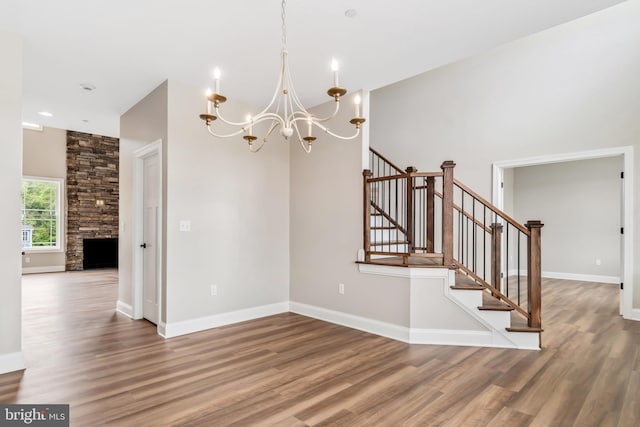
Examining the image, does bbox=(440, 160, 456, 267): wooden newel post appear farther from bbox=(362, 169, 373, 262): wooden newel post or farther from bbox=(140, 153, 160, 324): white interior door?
bbox=(140, 153, 160, 324): white interior door

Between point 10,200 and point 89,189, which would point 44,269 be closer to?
point 89,189

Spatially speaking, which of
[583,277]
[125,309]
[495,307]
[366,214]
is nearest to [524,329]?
[495,307]

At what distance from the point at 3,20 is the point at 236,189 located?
100 inches

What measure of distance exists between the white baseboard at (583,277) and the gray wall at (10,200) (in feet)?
29.8

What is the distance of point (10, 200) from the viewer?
290 cm

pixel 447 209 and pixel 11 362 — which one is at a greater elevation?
pixel 447 209

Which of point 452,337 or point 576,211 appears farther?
point 576,211

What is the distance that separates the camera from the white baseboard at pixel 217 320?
382 centimetres

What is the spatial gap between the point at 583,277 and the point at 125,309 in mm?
8653

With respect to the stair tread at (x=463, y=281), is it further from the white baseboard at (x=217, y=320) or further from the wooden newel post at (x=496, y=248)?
Result: the white baseboard at (x=217, y=320)

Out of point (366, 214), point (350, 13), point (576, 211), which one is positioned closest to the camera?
point (350, 13)

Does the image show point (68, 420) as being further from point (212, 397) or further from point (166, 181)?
point (166, 181)

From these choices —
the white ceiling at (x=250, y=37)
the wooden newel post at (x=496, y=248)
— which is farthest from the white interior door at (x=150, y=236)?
the wooden newel post at (x=496, y=248)

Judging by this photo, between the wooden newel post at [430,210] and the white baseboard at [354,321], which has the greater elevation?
the wooden newel post at [430,210]
